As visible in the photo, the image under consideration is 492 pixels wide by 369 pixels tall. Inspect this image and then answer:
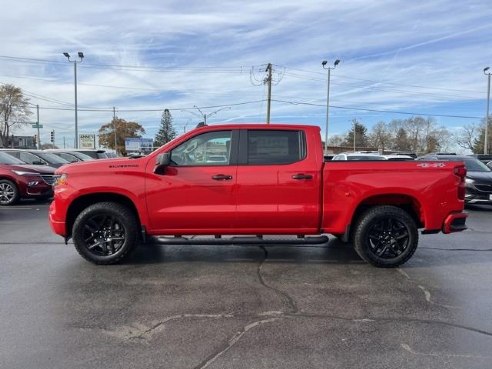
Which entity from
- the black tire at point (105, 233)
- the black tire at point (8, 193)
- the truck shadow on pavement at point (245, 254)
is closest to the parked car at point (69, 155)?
the black tire at point (8, 193)

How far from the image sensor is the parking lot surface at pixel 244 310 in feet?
12.0

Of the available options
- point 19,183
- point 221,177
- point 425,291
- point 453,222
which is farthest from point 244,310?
point 19,183

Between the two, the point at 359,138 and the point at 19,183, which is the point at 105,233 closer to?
the point at 19,183

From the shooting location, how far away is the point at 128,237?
6.19m

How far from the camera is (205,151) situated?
6.22 metres

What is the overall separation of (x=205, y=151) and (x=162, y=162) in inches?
25.0

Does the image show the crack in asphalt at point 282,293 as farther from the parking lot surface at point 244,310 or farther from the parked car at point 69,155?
the parked car at point 69,155

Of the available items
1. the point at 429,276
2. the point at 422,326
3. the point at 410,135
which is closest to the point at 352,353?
the point at 422,326

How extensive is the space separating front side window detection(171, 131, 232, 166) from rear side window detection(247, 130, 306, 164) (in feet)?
1.08

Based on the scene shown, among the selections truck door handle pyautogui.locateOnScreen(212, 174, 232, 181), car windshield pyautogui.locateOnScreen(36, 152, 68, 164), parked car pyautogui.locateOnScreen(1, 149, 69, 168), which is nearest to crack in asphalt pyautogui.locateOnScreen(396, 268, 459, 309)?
truck door handle pyautogui.locateOnScreen(212, 174, 232, 181)

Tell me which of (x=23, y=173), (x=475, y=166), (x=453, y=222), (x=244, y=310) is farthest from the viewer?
(x=475, y=166)

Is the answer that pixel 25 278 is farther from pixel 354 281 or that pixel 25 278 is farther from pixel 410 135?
pixel 410 135

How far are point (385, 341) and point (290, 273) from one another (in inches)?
85.1

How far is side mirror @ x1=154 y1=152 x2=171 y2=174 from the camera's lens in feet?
19.4
